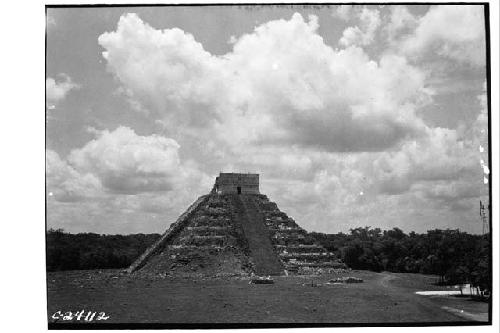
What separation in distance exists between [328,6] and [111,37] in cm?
645

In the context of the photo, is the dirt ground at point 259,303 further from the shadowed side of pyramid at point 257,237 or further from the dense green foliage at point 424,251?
the shadowed side of pyramid at point 257,237

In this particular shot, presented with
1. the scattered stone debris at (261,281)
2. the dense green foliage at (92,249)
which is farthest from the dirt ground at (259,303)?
the scattered stone debris at (261,281)

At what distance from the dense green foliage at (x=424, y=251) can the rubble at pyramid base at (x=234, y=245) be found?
2.56 m

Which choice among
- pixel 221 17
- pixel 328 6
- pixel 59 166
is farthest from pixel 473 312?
pixel 59 166

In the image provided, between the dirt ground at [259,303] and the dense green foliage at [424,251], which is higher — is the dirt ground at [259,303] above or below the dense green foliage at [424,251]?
below

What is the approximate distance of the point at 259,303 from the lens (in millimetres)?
20234

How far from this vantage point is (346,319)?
19.4 meters

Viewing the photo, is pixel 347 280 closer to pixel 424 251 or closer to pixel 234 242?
pixel 424 251

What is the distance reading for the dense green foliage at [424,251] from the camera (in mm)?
20022

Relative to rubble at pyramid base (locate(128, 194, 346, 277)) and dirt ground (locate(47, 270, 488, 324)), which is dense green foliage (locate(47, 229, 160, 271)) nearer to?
dirt ground (locate(47, 270, 488, 324))

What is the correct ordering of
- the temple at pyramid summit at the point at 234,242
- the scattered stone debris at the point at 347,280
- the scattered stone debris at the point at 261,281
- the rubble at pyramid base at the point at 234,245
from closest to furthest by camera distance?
1. the scattered stone debris at the point at 347,280
2. the scattered stone debris at the point at 261,281
3. the temple at pyramid summit at the point at 234,242
4. the rubble at pyramid base at the point at 234,245

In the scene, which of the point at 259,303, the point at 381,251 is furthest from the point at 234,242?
the point at 259,303

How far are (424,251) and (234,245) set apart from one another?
9151 mm

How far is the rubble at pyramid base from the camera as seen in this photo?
85.5 feet
